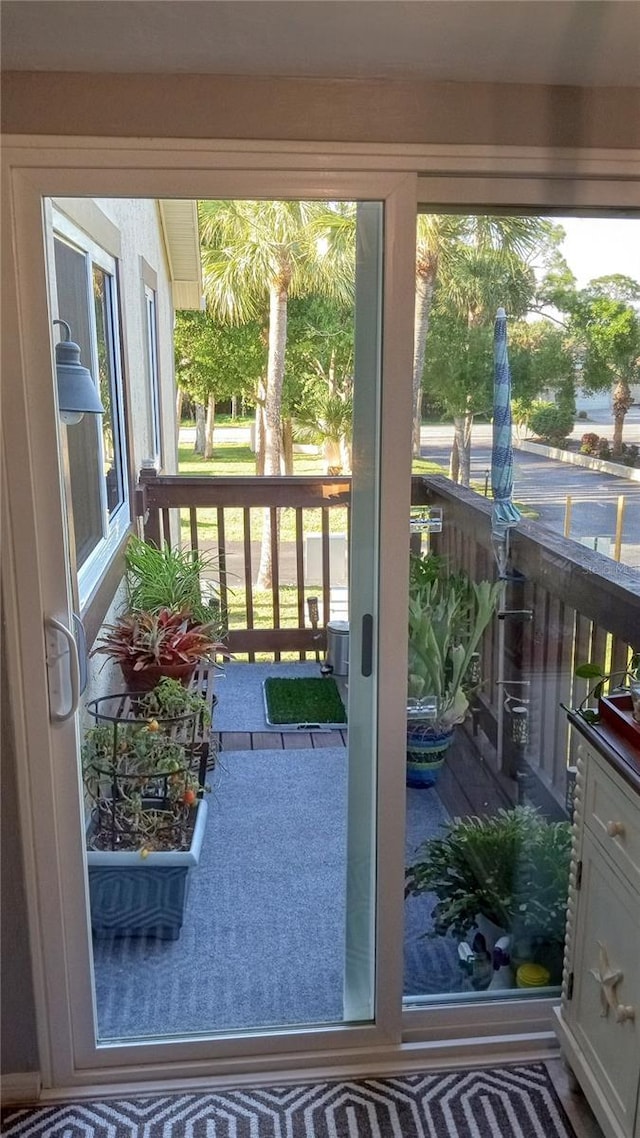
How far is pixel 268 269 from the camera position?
452 centimetres

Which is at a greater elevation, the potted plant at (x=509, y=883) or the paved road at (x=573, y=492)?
the paved road at (x=573, y=492)

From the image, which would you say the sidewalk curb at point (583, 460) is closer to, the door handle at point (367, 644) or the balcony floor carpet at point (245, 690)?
the door handle at point (367, 644)

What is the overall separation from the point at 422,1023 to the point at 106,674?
1670mm

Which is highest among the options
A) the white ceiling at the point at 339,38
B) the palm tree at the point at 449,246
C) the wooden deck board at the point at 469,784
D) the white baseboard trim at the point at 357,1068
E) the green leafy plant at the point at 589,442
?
the white ceiling at the point at 339,38

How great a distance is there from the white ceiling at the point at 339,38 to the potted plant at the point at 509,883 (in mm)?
1588

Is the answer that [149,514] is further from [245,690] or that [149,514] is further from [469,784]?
[469,784]

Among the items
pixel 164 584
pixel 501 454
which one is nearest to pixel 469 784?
pixel 501 454

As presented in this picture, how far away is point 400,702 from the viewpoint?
1851 millimetres

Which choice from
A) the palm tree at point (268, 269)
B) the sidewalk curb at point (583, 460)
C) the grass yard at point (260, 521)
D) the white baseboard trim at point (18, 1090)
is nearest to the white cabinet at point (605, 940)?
the sidewalk curb at point (583, 460)

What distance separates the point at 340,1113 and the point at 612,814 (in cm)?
88

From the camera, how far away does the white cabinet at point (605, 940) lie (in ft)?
5.08

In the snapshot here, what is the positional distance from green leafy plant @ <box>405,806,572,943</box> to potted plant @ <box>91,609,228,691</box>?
4.35ft

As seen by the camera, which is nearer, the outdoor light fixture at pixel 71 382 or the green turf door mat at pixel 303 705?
the outdoor light fixture at pixel 71 382

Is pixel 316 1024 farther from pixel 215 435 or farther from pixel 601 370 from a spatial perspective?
pixel 215 435
